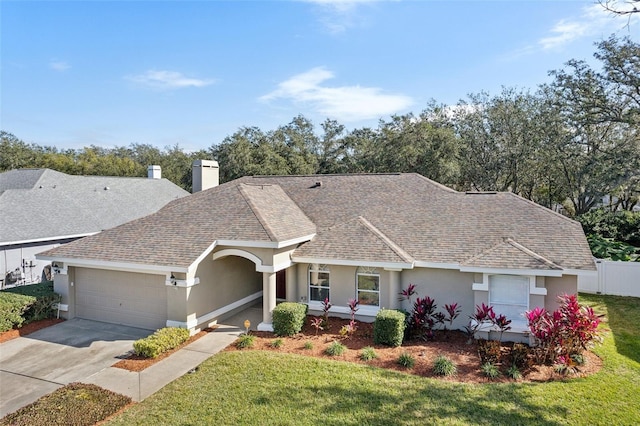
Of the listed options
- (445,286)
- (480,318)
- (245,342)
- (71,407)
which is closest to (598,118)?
(445,286)

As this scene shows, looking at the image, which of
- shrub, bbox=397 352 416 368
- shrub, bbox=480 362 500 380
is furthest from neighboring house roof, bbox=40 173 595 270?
shrub, bbox=480 362 500 380

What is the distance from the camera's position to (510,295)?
1242cm

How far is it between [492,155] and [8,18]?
34660mm

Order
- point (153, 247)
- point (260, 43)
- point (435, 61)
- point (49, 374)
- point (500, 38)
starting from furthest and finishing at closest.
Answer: point (435, 61)
point (260, 43)
point (500, 38)
point (153, 247)
point (49, 374)

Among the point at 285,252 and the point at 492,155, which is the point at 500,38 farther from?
the point at 492,155

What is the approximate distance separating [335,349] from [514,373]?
15.5 ft

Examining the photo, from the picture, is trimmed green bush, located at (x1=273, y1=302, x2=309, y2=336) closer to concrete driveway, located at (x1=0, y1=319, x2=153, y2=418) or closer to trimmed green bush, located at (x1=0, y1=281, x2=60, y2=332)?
concrete driveway, located at (x1=0, y1=319, x2=153, y2=418)

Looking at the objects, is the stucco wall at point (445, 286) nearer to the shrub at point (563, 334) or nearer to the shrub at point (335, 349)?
the shrub at point (563, 334)

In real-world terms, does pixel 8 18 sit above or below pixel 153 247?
above

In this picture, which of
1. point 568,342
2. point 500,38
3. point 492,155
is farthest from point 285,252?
point 492,155

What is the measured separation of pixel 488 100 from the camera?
34969 mm

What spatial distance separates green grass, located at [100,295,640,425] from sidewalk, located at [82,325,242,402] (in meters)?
0.46

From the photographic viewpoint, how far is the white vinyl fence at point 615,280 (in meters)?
17.4

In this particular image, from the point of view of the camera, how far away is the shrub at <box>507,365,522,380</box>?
9.48 m
